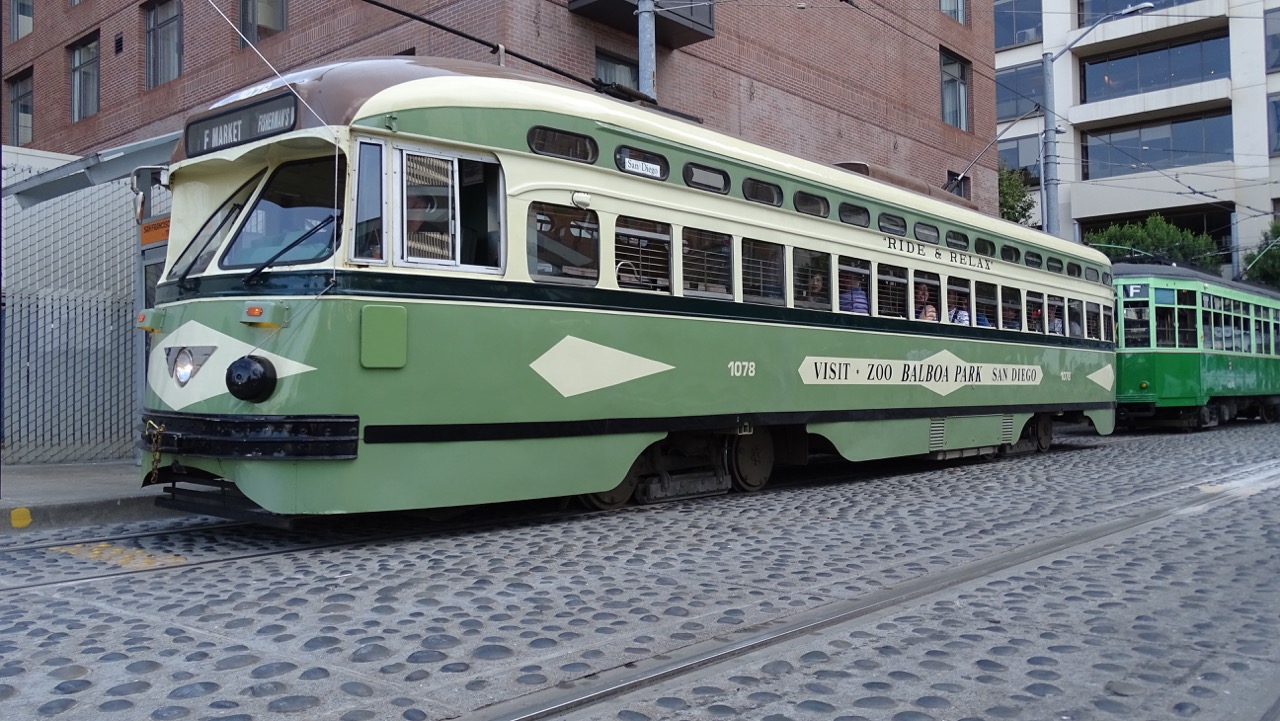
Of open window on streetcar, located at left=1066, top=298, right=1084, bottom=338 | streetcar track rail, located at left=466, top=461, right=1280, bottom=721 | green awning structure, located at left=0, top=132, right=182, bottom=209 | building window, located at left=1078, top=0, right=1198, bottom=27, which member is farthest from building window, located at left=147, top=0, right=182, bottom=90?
building window, located at left=1078, top=0, right=1198, bottom=27

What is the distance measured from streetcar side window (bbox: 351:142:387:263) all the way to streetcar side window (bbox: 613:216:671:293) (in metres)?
2.01

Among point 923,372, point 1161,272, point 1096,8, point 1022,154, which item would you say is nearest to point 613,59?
point 923,372

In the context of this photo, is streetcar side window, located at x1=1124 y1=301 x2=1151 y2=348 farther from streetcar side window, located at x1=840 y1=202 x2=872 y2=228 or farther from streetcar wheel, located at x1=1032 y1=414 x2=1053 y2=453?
streetcar side window, located at x1=840 y1=202 x2=872 y2=228

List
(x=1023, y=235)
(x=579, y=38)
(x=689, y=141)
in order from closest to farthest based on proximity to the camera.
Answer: (x=689, y=141), (x=1023, y=235), (x=579, y=38)

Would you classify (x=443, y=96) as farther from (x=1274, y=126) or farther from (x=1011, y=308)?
(x=1274, y=126)

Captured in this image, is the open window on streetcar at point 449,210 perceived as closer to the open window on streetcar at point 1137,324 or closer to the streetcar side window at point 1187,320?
the open window on streetcar at point 1137,324

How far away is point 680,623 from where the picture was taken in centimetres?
512

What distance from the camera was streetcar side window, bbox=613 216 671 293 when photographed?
8.27m

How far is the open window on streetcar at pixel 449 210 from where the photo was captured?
6.99 meters

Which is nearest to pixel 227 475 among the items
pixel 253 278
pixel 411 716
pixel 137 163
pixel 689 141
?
pixel 253 278

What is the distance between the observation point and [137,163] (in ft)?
37.2

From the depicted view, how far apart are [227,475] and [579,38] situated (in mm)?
10294

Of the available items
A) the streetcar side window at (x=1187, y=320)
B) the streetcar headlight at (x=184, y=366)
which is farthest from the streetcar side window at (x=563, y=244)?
the streetcar side window at (x=1187, y=320)

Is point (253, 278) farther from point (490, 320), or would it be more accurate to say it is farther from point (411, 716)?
point (411, 716)
